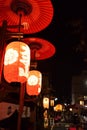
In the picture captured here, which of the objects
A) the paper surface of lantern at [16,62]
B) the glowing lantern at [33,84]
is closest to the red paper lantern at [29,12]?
the paper surface of lantern at [16,62]

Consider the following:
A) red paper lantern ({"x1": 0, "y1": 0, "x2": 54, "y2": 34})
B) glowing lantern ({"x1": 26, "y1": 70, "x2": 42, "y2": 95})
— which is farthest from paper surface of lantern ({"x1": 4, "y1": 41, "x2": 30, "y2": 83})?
glowing lantern ({"x1": 26, "y1": 70, "x2": 42, "y2": 95})

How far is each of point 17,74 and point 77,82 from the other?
54729 millimetres

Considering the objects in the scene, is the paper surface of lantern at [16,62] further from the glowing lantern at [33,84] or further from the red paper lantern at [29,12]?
the glowing lantern at [33,84]

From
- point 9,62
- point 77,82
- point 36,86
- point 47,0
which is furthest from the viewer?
point 77,82

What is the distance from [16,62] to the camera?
18.8 ft

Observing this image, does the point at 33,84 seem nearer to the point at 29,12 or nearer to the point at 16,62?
the point at 16,62

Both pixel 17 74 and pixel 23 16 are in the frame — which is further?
pixel 23 16

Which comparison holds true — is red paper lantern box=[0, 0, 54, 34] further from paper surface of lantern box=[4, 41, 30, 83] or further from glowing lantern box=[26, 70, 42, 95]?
glowing lantern box=[26, 70, 42, 95]

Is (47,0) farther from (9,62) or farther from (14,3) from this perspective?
(9,62)

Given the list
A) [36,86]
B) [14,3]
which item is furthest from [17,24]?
[36,86]

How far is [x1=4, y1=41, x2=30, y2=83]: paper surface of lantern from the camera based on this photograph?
554 cm

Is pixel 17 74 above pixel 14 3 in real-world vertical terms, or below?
below

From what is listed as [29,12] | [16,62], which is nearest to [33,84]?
[16,62]

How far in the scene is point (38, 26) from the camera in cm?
643
